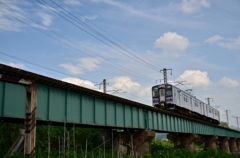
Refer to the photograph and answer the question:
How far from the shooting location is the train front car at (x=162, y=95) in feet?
131

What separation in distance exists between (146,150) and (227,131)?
138 ft

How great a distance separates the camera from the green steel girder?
12952mm

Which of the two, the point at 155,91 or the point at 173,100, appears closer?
the point at 173,100

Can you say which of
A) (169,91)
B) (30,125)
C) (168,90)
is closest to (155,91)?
(168,90)

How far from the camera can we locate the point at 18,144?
11.5 metres

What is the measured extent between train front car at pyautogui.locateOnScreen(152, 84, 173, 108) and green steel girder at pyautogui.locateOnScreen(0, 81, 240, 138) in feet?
34.6

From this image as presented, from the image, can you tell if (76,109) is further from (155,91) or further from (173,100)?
(155,91)

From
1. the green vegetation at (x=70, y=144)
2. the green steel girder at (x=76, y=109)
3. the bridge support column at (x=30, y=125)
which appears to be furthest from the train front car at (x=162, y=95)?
the bridge support column at (x=30, y=125)

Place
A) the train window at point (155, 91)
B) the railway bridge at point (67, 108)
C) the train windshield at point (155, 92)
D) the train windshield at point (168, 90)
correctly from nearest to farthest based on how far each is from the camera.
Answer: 1. the railway bridge at point (67, 108)
2. the train windshield at point (168, 90)
3. the train windshield at point (155, 92)
4. the train window at point (155, 91)

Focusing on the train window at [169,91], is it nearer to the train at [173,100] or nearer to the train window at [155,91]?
the train at [173,100]

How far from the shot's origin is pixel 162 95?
41.1 meters

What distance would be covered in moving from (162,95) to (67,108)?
2638 centimetres

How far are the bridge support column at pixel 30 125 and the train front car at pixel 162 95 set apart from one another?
29.5m

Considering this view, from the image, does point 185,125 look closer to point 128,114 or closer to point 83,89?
point 128,114
